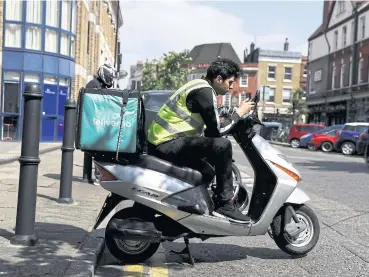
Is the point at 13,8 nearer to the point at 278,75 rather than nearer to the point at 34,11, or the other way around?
the point at 34,11

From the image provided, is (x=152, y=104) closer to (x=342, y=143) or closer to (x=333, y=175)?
(x=333, y=175)

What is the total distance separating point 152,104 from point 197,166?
5.72 metres

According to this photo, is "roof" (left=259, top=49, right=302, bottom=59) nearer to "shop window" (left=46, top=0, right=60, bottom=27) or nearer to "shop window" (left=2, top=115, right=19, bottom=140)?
"shop window" (left=46, top=0, right=60, bottom=27)

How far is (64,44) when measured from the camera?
73.9ft

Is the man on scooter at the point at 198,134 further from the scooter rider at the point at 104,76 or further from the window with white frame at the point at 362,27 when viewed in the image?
the window with white frame at the point at 362,27

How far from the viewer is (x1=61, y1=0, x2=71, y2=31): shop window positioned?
73.3ft

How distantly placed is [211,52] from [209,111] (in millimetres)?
75893

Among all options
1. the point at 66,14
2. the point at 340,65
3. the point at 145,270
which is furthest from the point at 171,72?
the point at 145,270

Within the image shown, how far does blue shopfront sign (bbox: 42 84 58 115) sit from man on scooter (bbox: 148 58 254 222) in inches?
717

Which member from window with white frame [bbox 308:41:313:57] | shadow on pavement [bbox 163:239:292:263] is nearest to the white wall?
window with white frame [bbox 308:41:313:57]

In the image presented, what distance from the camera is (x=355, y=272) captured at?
4473mm

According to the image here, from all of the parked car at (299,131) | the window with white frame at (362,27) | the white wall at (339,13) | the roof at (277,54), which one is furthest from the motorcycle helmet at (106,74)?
the roof at (277,54)

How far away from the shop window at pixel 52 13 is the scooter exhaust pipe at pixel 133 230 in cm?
1901

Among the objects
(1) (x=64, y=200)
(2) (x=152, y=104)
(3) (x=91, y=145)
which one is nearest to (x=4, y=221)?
(1) (x=64, y=200)
